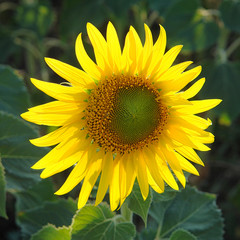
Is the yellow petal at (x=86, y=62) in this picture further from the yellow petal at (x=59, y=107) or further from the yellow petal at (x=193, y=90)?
the yellow petal at (x=193, y=90)

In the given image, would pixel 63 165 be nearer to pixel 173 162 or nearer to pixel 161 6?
pixel 173 162

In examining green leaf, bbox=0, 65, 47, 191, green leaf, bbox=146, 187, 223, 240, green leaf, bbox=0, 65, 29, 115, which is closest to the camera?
green leaf, bbox=0, 65, 47, 191

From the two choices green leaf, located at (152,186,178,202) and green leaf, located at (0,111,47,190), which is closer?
green leaf, located at (152,186,178,202)

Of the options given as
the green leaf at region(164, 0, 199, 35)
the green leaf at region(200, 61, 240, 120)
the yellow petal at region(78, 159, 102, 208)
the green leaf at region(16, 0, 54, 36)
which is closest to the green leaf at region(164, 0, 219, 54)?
the green leaf at region(164, 0, 199, 35)

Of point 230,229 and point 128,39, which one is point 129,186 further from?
point 230,229

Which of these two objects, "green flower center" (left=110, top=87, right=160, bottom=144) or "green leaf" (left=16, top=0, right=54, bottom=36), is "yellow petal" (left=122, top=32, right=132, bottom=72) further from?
"green leaf" (left=16, top=0, right=54, bottom=36)
